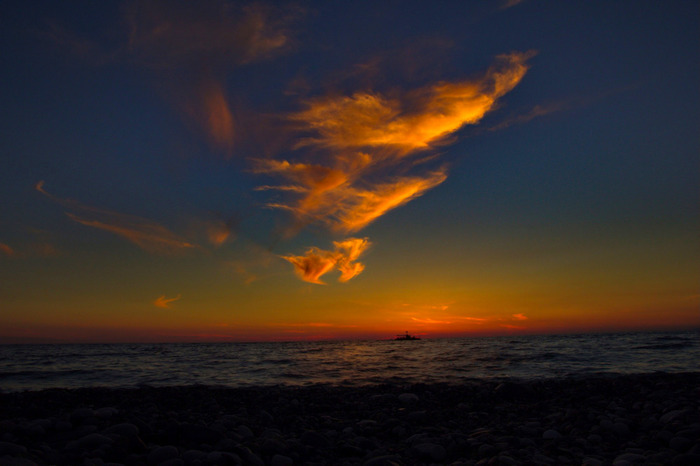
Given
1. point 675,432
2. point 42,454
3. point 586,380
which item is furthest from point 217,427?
point 586,380

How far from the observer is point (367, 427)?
827 cm

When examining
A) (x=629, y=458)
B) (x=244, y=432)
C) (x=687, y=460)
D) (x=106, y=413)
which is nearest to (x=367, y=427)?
(x=244, y=432)

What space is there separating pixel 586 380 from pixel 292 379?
1203cm

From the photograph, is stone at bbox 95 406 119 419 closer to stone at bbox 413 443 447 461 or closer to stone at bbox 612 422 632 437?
stone at bbox 413 443 447 461

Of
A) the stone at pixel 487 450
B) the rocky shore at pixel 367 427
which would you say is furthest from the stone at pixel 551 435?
the stone at pixel 487 450

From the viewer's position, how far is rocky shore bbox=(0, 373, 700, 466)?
578 centimetres

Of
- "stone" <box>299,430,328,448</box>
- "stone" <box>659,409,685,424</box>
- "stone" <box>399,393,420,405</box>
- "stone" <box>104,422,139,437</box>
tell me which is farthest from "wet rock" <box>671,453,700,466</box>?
"stone" <box>104,422,139,437</box>

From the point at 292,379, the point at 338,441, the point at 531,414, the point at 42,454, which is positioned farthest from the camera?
the point at 292,379

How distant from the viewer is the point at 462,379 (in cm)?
1512

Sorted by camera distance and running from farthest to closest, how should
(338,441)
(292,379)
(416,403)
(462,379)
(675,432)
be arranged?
(292,379), (462,379), (416,403), (338,441), (675,432)

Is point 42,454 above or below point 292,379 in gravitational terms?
above

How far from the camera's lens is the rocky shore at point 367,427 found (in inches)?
227

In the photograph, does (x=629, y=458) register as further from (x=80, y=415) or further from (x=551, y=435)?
(x=80, y=415)

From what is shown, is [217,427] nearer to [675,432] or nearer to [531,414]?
[531,414]
